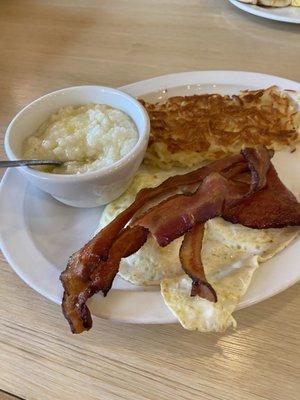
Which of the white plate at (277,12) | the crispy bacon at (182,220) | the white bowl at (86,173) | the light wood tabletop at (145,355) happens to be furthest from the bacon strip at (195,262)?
the white plate at (277,12)

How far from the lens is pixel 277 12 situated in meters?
1.62

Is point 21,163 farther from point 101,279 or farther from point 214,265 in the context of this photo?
point 214,265

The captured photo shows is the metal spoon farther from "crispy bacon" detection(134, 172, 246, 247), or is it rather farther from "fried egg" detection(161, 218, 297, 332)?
"fried egg" detection(161, 218, 297, 332)

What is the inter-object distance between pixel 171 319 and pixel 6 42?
1510 mm

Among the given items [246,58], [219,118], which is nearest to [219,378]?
[219,118]

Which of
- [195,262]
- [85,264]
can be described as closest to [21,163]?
[85,264]

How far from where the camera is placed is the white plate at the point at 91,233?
0.81m

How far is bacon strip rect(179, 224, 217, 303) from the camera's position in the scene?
78cm

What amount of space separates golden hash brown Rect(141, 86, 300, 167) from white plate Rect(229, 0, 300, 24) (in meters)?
0.50

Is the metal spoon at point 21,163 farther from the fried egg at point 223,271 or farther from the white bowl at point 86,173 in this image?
the fried egg at point 223,271

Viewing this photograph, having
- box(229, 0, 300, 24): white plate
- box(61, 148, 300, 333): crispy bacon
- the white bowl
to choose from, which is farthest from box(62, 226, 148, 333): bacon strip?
box(229, 0, 300, 24): white plate

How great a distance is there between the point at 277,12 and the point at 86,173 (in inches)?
40.9

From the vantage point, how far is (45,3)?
2084mm

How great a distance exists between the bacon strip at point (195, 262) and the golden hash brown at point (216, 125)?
0.29m
